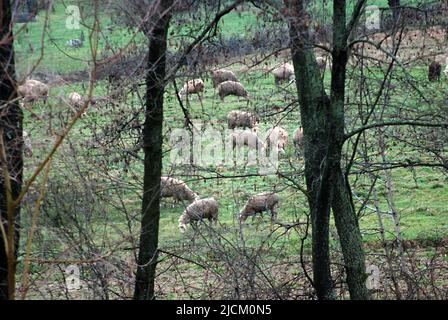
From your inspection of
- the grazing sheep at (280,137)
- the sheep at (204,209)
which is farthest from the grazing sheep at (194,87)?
the grazing sheep at (280,137)

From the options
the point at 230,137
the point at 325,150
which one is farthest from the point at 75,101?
the point at 230,137

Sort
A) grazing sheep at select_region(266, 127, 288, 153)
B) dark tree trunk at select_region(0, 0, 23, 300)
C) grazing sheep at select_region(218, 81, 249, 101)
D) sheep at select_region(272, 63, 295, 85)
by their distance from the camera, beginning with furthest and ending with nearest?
1. grazing sheep at select_region(218, 81, 249, 101)
2. grazing sheep at select_region(266, 127, 288, 153)
3. sheep at select_region(272, 63, 295, 85)
4. dark tree trunk at select_region(0, 0, 23, 300)

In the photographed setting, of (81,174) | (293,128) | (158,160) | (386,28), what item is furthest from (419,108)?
(293,128)

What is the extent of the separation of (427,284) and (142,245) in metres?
3.75

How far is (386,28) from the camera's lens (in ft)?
39.3

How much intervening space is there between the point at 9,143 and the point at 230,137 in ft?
48.7

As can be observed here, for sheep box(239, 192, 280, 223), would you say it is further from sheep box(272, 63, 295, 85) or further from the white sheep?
the white sheep

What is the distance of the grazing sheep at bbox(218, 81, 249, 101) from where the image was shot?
2803 cm

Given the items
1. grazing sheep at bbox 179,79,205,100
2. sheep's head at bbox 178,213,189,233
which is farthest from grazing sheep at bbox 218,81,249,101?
grazing sheep at bbox 179,79,205,100

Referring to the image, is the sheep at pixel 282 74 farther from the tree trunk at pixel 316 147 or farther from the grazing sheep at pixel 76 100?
the grazing sheep at pixel 76 100

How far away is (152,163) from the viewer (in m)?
10.9

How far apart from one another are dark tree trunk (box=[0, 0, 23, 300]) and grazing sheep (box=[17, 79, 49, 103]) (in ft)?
0.34

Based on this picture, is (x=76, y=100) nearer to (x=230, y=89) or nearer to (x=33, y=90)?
(x=33, y=90)

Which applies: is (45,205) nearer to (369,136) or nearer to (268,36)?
(268,36)
